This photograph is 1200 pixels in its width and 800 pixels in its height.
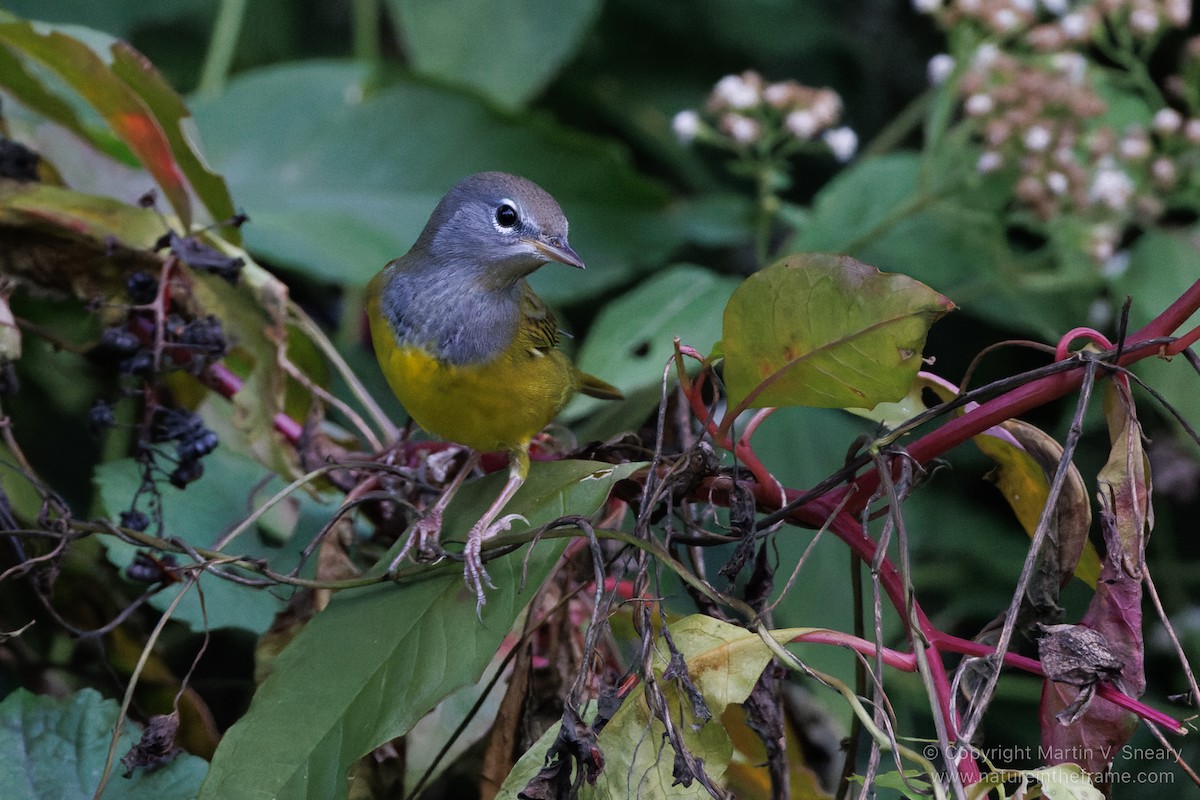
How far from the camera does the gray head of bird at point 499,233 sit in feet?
5.61

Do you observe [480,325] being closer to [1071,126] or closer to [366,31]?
[1071,126]

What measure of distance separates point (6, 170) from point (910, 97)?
256cm

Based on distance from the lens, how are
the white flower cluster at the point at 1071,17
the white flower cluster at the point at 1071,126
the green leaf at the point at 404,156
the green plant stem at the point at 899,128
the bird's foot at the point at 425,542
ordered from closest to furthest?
the bird's foot at the point at 425,542, the white flower cluster at the point at 1071,126, the white flower cluster at the point at 1071,17, the green leaf at the point at 404,156, the green plant stem at the point at 899,128

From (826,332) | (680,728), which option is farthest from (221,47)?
(680,728)

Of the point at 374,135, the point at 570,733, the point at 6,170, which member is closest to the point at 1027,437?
the point at 570,733

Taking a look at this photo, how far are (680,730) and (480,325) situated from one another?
790mm

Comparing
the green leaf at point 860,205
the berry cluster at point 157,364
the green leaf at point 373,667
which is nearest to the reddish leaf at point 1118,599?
the green leaf at point 373,667

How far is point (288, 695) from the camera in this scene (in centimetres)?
119

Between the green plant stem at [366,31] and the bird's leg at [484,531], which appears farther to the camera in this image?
the green plant stem at [366,31]

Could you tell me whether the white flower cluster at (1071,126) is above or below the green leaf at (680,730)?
above

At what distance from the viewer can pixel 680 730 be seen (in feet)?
3.35

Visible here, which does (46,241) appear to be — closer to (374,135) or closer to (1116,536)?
(374,135)

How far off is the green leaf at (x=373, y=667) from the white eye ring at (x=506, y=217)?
58 centimetres

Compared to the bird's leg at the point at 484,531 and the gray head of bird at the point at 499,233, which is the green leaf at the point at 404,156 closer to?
the gray head of bird at the point at 499,233
